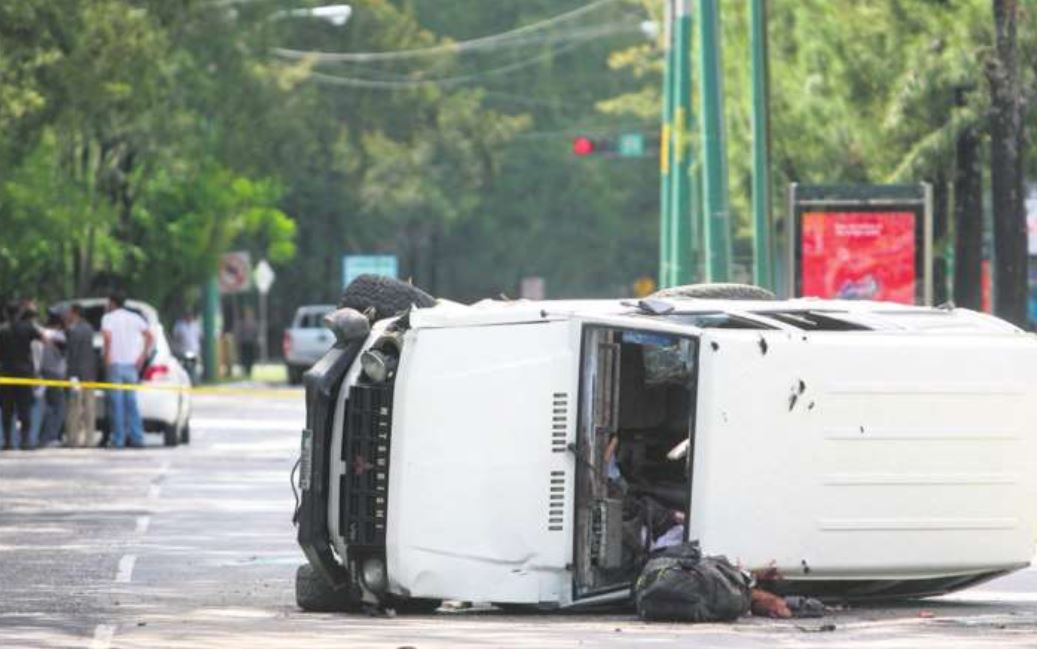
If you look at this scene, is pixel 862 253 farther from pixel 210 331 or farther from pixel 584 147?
pixel 210 331

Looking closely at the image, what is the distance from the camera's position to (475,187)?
90438mm

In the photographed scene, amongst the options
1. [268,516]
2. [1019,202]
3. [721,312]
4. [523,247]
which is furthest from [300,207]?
[721,312]

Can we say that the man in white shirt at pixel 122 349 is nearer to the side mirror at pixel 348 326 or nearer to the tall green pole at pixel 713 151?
the tall green pole at pixel 713 151

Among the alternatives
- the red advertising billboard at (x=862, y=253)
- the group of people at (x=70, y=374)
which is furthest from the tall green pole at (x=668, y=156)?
the red advertising billboard at (x=862, y=253)

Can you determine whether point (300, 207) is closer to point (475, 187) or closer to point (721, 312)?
point (475, 187)

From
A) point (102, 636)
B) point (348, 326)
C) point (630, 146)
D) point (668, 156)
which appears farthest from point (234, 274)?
point (102, 636)

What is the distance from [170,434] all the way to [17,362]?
7.13ft

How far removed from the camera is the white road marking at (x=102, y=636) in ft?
45.6

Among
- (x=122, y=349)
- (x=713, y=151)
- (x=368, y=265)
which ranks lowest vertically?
(x=122, y=349)

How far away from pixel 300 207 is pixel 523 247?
12007 mm

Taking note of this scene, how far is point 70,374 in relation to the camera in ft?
117

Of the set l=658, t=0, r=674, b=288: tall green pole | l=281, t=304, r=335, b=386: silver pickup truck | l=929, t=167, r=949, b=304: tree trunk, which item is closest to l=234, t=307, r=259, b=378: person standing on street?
l=281, t=304, r=335, b=386: silver pickup truck

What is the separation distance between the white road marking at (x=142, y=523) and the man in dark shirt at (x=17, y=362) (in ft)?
37.4

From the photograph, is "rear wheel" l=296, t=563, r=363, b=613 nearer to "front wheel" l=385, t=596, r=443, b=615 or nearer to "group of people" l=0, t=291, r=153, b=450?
"front wheel" l=385, t=596, r=443, b=615
